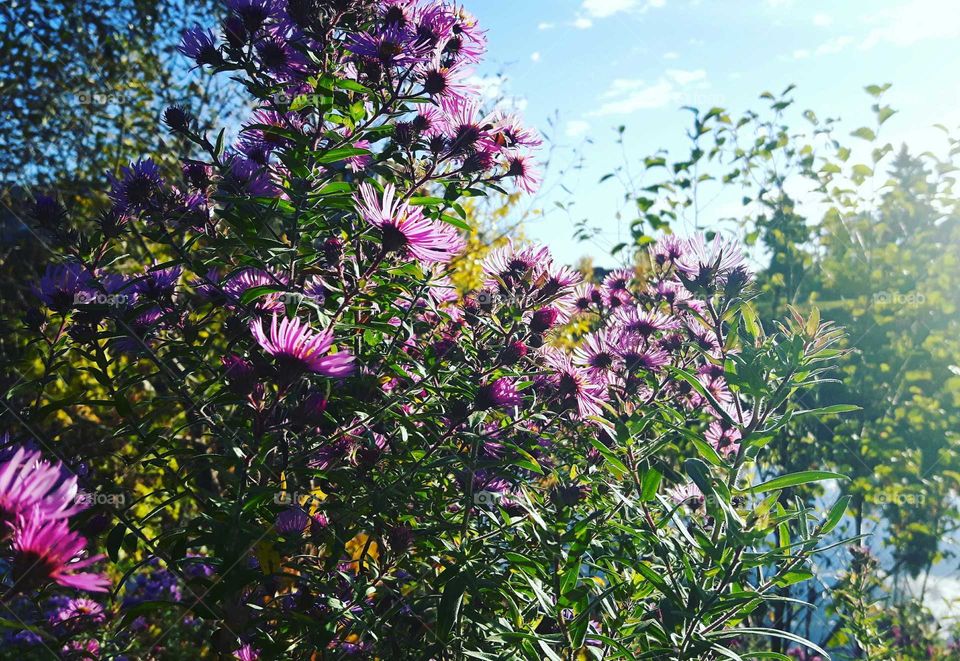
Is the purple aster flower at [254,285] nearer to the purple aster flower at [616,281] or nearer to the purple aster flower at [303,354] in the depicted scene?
the purple aster flower at [303,354]

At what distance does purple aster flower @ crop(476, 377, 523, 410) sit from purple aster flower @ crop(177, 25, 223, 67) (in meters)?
0.84

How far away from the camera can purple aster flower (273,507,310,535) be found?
1.29m

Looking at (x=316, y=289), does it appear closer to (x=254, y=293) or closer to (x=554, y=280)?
(x=254, y=293)

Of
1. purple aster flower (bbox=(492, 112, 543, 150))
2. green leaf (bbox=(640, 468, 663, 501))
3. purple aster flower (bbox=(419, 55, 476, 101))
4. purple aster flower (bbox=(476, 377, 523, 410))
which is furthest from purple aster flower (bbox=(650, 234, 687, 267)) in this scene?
green leaf (bbox=(640, 468, 663, 501))

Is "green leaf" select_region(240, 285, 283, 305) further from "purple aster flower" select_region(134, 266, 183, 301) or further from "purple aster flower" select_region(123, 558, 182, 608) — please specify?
"purple aster flower" select_region(123, 558, 182, 608)

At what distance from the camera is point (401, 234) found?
1204mm

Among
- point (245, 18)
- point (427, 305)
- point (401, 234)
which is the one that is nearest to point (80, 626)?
point (427, 305)

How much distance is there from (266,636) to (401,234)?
0.74 m

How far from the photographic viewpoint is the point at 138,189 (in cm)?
137

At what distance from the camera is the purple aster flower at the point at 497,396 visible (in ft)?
4.23

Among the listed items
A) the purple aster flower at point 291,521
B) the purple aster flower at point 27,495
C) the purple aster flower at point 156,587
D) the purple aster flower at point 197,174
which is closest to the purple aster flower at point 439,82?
the purple aster flower at point 197,174

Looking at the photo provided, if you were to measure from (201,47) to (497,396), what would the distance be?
92 centimetres

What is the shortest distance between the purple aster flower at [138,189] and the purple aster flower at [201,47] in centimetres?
24

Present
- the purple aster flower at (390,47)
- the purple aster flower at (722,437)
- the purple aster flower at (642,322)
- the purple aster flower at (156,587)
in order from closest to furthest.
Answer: the purple aster flower at (390,47) → the purple aster flower at (642,322) → the purple aster flower at (722,437) → the purple aster flower at (156,587)
